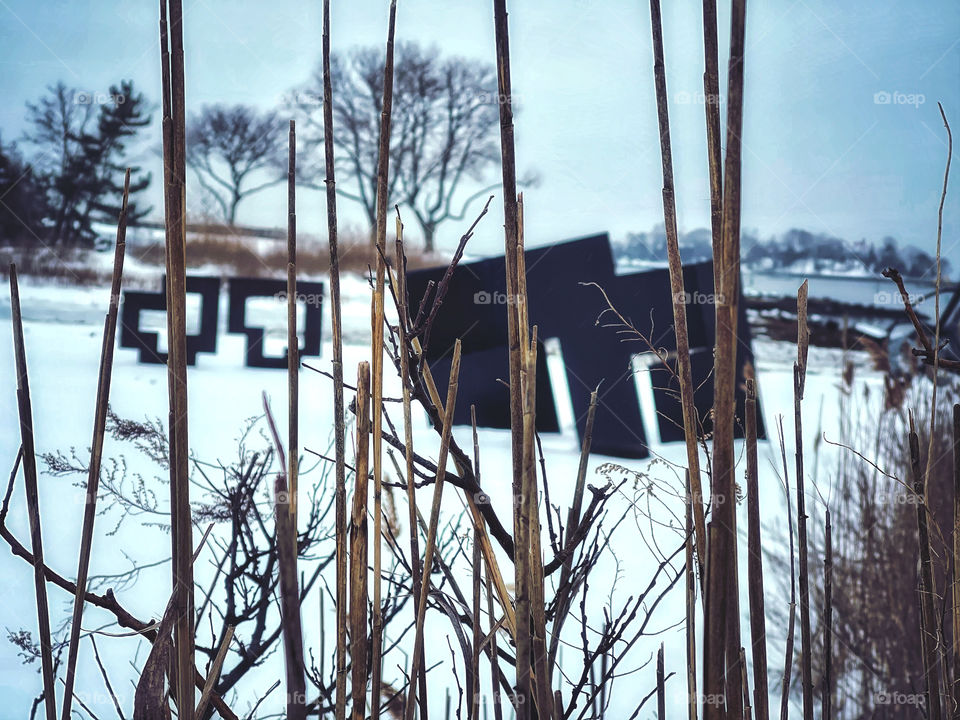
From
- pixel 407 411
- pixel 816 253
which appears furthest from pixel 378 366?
pixel 816 253

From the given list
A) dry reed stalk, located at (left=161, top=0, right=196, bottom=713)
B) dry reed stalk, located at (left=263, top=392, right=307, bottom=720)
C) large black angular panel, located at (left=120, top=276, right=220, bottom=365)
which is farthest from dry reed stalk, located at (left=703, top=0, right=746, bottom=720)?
large black angular panel, located at (left=120, top=276, right=220, bottom=365)

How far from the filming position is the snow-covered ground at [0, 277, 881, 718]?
148 cm

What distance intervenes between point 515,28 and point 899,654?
182cm

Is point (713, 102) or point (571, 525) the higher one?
point (713, 102)

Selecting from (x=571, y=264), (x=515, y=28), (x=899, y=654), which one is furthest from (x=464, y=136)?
(x=899, y=654)

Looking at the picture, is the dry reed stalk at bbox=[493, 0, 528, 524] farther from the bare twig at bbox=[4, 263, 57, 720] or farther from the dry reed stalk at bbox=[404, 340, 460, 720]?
the bare twig at bbox=[4, 263, 57, 720]

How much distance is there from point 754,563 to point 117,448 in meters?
1.46

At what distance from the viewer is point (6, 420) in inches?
59.5

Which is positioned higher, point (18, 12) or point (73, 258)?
point (18, 12)

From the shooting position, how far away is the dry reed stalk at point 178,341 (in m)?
0.36

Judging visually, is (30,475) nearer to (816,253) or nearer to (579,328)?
(579,328)

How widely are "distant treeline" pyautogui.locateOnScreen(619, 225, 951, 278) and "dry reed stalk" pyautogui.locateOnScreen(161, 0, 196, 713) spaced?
1.48 m

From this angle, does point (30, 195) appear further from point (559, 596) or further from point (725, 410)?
point (725, 410)

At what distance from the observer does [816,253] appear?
1.82 m
